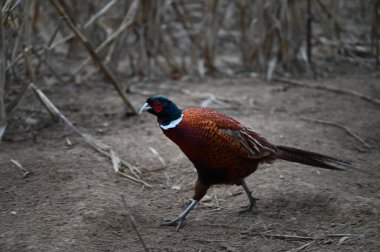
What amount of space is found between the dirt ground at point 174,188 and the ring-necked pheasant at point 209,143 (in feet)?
0.88

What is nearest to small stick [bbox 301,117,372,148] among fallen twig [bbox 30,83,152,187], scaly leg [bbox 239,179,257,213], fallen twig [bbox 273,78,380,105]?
fallen twig [bbox 273,78,380,105]

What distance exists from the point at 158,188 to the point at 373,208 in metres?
1.48

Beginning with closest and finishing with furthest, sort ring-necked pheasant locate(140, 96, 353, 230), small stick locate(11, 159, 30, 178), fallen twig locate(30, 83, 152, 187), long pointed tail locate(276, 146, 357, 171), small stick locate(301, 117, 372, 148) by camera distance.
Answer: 1. ring-necked pheasant locate(140, 96, 353, 230)
2. long pointed tail locate(276, 146, 357, 171)
3. small stick locate(11, 159, 30, 178)
4. fallen twig locate(30, 83, 152, 187)
5. small stick locate(301, 117, 372, 148)

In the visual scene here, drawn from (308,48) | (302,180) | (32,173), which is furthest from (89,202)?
(308,48)

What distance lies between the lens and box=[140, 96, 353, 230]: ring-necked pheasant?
3.28 m

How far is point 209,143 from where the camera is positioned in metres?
3.30

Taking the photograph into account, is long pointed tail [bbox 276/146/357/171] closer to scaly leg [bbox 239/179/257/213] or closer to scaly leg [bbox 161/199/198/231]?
scaly leg [bbox 239/179/257/213]

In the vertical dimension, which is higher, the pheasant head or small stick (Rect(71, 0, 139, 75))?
small stick (Rect(71, 0, 139, 75))

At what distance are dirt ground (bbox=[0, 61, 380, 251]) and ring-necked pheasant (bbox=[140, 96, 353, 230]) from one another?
10.6 inches

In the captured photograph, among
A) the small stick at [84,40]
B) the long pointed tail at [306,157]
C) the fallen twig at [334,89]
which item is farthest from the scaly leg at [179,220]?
the fallen twig at [334,89]

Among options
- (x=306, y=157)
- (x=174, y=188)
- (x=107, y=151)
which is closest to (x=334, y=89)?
(x=306, y=157)

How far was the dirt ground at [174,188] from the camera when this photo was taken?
311 cm

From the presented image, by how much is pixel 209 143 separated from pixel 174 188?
32.3 inches

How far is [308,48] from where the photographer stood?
6.82m
